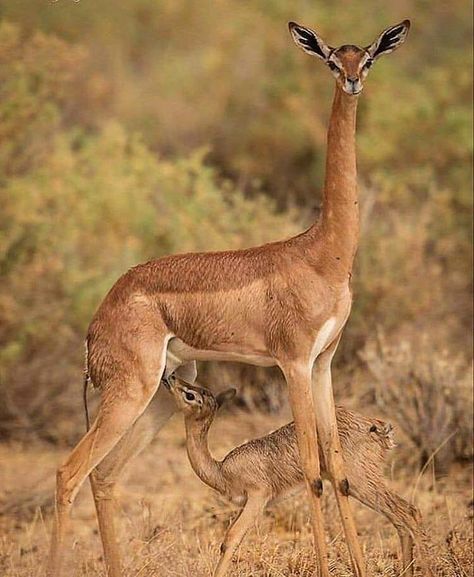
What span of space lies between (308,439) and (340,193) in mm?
1253

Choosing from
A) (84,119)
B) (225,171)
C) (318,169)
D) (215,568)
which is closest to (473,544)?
(215,568)

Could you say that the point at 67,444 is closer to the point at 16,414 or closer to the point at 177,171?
the point at 16,414

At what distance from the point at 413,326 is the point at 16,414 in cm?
407

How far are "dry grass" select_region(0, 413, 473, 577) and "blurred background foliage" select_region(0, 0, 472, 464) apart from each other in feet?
3.26

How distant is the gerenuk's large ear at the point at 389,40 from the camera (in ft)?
20.8

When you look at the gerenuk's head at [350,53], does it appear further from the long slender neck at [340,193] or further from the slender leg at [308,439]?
the slender leg at [308,439]

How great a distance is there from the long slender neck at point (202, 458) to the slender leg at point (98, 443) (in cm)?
77

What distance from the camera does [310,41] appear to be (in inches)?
252

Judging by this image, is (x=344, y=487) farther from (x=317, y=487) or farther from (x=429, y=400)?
(x=429, y=400)

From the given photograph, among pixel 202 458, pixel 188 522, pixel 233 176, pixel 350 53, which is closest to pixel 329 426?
pixel 202 458

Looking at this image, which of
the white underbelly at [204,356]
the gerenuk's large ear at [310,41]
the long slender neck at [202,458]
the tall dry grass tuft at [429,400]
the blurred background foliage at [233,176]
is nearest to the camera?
the gerenuk's large ear at [310,41]

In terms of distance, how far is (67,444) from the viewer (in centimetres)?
1180

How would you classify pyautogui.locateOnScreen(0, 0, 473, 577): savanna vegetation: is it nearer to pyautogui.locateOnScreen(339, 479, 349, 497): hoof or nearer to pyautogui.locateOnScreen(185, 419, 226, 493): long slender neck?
pyautogui.locateOnScreen(185, 419, 226, 493): long slender neck

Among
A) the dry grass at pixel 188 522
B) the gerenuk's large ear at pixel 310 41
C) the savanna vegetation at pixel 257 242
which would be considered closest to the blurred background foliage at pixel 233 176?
the savanna vegetation at pixel 257 242
